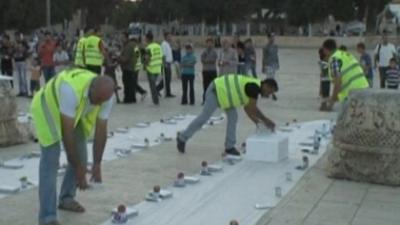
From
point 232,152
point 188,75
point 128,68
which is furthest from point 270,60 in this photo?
point 232,152

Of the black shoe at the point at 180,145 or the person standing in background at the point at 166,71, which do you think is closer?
the black shoe at the point at 180,145

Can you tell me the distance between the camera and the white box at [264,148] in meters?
9.66

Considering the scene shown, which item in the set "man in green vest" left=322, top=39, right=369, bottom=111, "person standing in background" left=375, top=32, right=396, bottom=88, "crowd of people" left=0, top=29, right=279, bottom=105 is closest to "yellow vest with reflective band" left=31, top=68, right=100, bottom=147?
"man in green vest" left=322, top=39, right=369, bottom=111

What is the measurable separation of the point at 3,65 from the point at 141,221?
46.5ft

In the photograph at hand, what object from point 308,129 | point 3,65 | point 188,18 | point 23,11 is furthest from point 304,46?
point 308,129

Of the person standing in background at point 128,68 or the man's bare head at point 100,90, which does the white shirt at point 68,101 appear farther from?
the person standing in background at point 128,68

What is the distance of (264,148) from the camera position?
9680mm

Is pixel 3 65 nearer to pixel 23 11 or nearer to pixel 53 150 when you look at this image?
pixel 53 150

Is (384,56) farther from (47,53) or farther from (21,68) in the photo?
(21,68)

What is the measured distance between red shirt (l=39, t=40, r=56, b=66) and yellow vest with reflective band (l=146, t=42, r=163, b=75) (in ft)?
8.49

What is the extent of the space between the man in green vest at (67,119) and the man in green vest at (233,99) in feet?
10.5

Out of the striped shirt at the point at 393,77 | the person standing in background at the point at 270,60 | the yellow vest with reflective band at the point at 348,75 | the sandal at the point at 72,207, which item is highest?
the yellow vest with reflective band at the point at 348,75

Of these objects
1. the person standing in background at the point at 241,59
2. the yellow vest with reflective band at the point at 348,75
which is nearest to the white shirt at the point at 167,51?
the person standing in background at the point at 241,59

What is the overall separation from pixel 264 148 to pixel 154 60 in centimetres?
762
